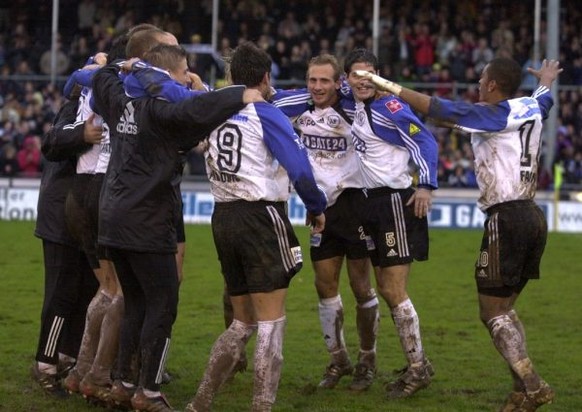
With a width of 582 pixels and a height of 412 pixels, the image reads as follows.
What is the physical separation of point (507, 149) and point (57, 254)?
3.18 metres

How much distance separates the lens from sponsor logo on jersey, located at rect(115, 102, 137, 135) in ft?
24.5

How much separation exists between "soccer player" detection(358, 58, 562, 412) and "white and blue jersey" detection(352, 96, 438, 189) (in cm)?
95

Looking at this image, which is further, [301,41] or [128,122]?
[301,41]

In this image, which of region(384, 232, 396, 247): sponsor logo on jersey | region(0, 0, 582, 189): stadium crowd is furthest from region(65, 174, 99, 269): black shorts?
region(0, 0, 582, 189): stadium crowd

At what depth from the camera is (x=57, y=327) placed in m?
8.54

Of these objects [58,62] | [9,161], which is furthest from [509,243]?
[58,62]

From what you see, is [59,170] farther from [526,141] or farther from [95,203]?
[526,141]

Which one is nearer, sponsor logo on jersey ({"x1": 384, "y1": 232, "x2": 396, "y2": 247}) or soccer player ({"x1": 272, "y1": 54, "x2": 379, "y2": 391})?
sponsor logo on jersey ({"x1": 384, "y1": 232, "x2": 396, "y2": 247})

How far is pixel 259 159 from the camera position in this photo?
738 cm

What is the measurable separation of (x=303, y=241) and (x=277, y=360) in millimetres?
11334

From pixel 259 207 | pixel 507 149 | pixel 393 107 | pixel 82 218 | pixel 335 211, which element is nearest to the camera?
pixel 259 207

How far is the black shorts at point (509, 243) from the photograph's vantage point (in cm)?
786

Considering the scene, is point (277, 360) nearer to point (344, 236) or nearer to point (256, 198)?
point (256, 198)

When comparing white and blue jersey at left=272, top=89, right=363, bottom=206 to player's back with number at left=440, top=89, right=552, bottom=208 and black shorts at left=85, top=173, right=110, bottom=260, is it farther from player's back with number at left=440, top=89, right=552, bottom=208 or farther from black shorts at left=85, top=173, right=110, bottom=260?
black shorts at left=85, top=173, right=110, bottom=260
